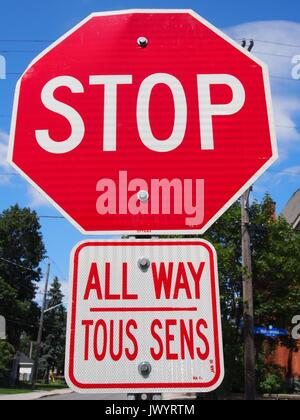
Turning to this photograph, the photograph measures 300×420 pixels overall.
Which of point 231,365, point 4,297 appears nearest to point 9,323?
point 4,297

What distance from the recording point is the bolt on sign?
1364mm

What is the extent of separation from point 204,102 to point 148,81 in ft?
0.71

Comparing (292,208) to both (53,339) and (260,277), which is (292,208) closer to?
(260,277)

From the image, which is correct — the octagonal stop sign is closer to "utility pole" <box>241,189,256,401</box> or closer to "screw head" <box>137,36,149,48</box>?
"screw head" <box>137,36,149,48</box>

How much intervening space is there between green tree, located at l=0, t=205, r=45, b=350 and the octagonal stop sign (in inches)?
1740

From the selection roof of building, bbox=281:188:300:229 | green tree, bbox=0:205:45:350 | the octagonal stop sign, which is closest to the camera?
the octagonal stop sign

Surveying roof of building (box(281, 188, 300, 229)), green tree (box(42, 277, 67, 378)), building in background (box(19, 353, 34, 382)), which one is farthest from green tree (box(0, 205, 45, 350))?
building in background (box(19, 353, 34, 382))

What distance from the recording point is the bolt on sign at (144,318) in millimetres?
1364

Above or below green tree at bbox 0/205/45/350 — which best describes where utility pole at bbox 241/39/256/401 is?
below

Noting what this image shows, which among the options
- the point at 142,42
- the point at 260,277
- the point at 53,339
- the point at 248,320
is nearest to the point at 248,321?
the point at 248,320

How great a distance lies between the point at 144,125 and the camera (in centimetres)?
162

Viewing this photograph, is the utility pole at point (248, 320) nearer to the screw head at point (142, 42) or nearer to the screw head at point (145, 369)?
the screw head at point (142, 42)

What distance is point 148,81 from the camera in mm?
1676

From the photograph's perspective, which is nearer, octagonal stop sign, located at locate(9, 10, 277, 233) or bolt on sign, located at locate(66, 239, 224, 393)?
bolt on sign, located at locate(66, 239, 224, 393)
